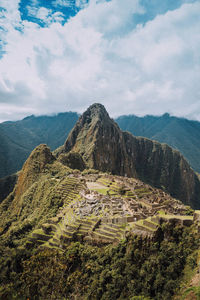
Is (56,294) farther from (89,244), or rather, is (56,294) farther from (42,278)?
(89,244)

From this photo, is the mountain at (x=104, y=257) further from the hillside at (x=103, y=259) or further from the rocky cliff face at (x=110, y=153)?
the rocky cliff face at (x=110, y=153)

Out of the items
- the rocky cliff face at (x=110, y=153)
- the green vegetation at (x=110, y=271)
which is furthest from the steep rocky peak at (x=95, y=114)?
the green vegetation at (x=110, y=271)

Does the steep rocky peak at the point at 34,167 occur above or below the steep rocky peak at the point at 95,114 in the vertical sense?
below

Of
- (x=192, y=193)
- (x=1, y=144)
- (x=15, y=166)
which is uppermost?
(x=1, y=144)

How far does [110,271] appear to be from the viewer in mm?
17891

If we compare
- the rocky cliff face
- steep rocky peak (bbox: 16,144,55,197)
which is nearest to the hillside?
steep rocky peak (bbox: 16,144,55,197)

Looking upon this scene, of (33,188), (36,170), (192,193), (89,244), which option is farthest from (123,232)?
(192,193)

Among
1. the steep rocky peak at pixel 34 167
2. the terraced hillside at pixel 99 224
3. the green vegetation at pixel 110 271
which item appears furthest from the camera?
the steep rocky peak at pixel 34 167

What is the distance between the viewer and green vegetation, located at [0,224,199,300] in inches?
656

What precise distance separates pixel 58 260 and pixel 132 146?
7268 inches

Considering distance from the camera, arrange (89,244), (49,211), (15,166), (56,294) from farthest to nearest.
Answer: (15,166) → (49,211) → (89,244) → (56,294)

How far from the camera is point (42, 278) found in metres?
18.3

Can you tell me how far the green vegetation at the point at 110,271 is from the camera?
16672 mm

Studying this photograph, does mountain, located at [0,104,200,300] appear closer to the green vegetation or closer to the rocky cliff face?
the green vegetation
